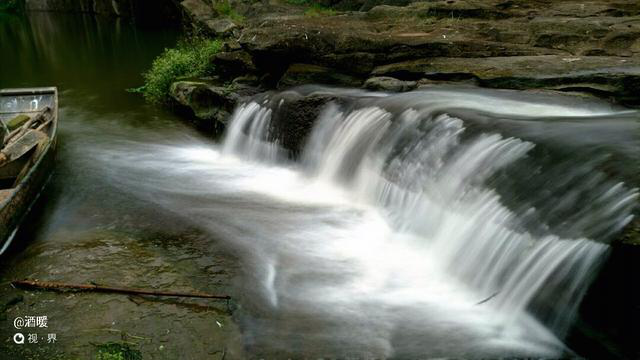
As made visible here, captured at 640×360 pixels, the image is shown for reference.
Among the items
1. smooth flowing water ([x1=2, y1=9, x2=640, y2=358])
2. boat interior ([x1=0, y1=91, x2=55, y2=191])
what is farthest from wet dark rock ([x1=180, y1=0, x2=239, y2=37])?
smooth flowing water ([x1=2, y1=9, x2=640, y2=358])

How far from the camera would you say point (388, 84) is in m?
10.5

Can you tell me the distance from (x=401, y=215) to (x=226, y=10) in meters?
19.5

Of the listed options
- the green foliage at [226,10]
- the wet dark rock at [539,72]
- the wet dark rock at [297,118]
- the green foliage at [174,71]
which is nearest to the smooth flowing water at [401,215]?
the wet dark rock at [297,118]

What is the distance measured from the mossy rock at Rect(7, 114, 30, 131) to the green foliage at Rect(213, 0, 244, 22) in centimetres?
1270

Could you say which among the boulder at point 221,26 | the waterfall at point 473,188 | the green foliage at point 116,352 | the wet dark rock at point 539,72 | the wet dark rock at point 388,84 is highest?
the boulder at point 221,26

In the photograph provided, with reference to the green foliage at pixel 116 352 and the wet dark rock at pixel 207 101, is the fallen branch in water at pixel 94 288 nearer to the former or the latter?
the green foliage at pixel 116 352

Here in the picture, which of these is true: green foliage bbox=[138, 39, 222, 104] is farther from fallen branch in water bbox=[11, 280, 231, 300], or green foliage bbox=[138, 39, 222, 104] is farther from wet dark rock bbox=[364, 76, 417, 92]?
fallen branch in water bbox=[11, 280, 231, 300]

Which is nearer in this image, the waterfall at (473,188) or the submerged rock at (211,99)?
the waterfall at (473,188)

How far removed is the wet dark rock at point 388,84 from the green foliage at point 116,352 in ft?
23.9

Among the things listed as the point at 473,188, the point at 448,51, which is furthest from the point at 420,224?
the point at 448,51

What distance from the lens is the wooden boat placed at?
750cm

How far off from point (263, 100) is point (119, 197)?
4.32 metres

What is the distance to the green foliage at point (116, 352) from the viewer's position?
4598 millimetres

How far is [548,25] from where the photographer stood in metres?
11.2
